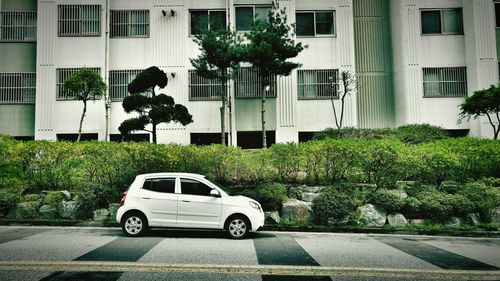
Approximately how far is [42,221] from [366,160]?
1013 centimetres

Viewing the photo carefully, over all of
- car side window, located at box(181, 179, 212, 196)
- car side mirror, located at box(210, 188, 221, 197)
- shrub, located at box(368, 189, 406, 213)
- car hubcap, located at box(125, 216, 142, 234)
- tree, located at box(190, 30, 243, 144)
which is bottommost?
car hubcap, located at box(125, 216, 142, 234)

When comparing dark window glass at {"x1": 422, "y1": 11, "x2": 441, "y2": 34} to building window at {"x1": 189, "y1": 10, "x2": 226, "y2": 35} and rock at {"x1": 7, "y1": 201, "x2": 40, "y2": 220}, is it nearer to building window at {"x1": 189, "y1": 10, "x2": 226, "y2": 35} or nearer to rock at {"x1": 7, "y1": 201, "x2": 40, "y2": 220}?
building window at {"x1": 189, "y1": 10, "x2": 226, "y2": 35}

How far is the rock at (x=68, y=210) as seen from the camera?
11727 mm

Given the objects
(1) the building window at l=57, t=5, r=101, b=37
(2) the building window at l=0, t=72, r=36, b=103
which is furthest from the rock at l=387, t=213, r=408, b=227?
(2) the building window at l=0, t=72, r=36, b=103

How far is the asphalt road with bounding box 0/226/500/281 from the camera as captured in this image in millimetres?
5980

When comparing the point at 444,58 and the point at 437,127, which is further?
the point at 444,58

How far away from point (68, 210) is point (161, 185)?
4043mm

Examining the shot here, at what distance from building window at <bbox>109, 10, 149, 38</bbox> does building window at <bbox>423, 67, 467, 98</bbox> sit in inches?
654

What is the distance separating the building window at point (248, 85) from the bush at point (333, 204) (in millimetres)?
11121

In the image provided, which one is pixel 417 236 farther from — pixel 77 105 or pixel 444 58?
pixel 77 105

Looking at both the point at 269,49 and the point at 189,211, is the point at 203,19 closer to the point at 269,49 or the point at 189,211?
the point at 269,49

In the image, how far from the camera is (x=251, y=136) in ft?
74.2

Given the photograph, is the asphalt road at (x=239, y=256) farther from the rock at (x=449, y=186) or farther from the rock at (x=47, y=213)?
the rock at (x=449, y=186)

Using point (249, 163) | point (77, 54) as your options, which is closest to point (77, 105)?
point (77, 54)
